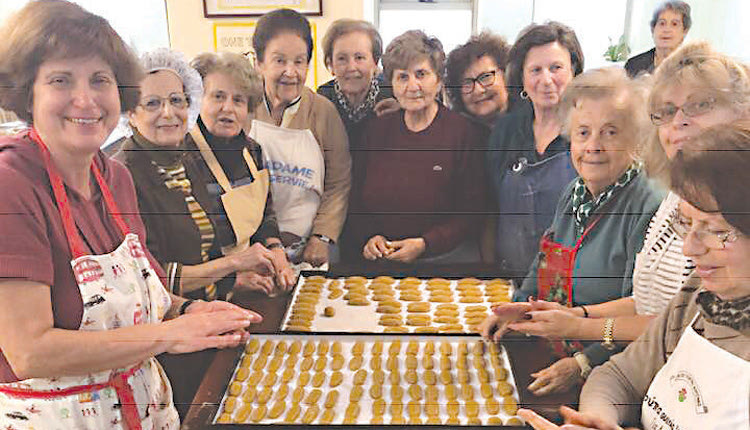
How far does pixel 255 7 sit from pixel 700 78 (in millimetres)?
750

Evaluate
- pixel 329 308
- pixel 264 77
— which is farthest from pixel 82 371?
pixel 264 77

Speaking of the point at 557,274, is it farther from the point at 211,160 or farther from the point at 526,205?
the point at 211,160

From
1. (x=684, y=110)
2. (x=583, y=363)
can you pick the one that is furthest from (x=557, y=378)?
(x=684, y=110)

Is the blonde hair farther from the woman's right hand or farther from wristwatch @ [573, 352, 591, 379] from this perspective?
the woman's right hand

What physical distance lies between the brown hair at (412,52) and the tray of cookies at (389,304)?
1.31ft

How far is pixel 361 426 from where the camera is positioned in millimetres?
1179

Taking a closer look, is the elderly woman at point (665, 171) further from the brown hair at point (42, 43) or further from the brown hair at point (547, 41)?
the brown hair at point (42, 43)

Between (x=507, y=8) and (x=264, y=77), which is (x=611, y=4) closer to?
(x=507, y=8)

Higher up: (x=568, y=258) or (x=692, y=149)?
(x=692, y=149)

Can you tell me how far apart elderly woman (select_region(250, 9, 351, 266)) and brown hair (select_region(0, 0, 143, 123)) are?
0.25 metres

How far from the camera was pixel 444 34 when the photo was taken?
1071mm

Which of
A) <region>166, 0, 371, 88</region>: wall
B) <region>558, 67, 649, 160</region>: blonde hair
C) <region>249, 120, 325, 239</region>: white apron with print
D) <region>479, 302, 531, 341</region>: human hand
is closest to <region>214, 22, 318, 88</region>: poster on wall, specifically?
<region>166, 0, 371, 88</region>: wall

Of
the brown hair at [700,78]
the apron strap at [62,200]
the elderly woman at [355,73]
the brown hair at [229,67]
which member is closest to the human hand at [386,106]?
the elderly woman at [355,73]

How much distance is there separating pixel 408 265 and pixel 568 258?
0.30m
